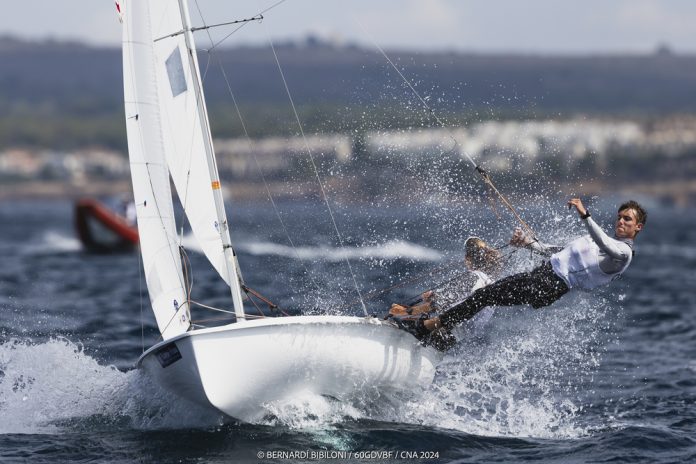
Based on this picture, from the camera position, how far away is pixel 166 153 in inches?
358

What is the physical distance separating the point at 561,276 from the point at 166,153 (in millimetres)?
3461

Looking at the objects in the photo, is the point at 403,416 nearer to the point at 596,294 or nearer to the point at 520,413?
the point at 520,413

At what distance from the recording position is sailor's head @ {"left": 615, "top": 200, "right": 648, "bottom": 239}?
28.5ft

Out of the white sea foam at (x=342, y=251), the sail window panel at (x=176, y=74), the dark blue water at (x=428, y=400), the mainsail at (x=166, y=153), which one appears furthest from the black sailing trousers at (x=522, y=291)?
the white sea foam at (x=342, y=251)

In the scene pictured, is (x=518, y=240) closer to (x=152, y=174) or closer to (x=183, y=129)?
(x=183, y=129)

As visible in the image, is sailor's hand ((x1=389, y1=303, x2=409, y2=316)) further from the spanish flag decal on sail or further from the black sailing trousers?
the spanish flag decal on sail

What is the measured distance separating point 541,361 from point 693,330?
4.00 meters

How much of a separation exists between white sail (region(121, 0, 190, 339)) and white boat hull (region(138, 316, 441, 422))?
68cm

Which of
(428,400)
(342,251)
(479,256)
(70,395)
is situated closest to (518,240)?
(479,256)

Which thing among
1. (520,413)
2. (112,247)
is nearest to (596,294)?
(520,413)

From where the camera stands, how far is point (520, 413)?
9.35 m

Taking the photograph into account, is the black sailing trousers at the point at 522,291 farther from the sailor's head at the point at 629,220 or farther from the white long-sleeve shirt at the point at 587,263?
the sailor's head at the point at 629,220

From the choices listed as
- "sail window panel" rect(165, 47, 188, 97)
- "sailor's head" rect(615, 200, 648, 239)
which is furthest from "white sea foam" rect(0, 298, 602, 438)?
"sail window panel" rect(165, 47, 188, 97)

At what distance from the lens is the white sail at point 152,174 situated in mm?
9078
